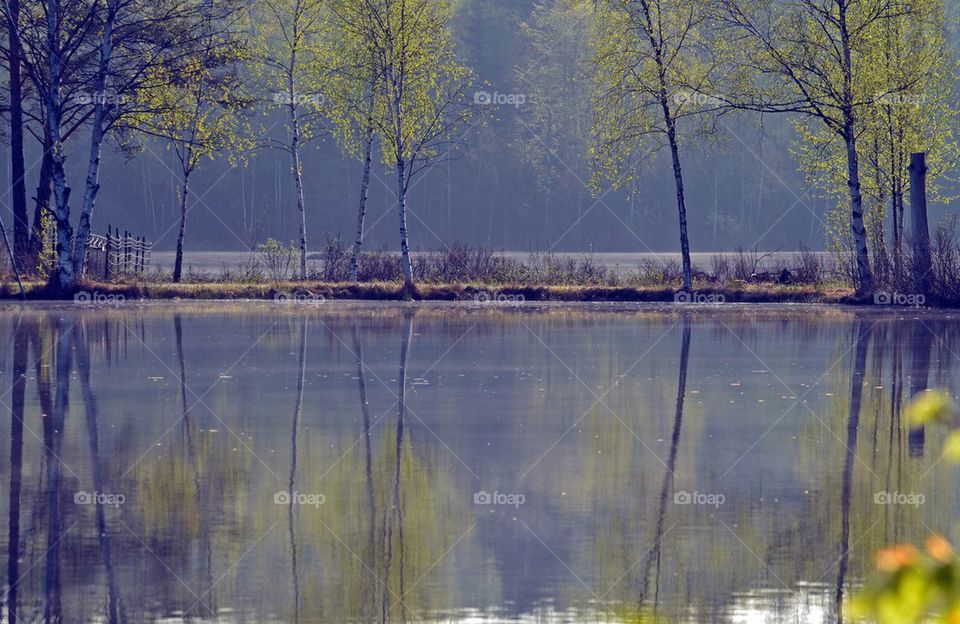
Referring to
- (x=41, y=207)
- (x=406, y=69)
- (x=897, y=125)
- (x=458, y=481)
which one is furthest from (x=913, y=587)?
(x=41, y=207)

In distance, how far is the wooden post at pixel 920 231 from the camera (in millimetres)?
28688

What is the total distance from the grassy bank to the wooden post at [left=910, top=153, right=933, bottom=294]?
2131 millimetres

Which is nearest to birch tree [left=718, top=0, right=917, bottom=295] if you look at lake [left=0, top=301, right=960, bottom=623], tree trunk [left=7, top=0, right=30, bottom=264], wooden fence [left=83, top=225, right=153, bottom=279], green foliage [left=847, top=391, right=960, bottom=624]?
lake [left=0, top=301, right=960, bottom=623]

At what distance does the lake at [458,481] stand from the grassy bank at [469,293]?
34.5 ft

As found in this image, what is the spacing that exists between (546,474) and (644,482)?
79 centimetres

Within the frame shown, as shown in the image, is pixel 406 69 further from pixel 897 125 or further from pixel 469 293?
pixel 897 125

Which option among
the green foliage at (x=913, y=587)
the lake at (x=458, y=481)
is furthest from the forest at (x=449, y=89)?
the green foliage at (x=913, y=587)

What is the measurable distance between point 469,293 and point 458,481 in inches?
863

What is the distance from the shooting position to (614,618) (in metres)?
6.54

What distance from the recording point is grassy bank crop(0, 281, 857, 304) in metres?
31.0

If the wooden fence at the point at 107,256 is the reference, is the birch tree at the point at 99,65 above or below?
above

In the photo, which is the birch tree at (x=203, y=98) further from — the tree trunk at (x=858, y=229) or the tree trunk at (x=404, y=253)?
the tree trunk at (x=858, y=229)

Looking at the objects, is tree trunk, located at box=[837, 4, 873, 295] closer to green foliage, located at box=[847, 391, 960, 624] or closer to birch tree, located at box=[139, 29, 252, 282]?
birch tree, located at box=[139, 29, 252, 282]

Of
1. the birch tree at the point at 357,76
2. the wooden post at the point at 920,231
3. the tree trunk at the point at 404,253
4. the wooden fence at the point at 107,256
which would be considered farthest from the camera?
the wooden fence at the point at 107,256
